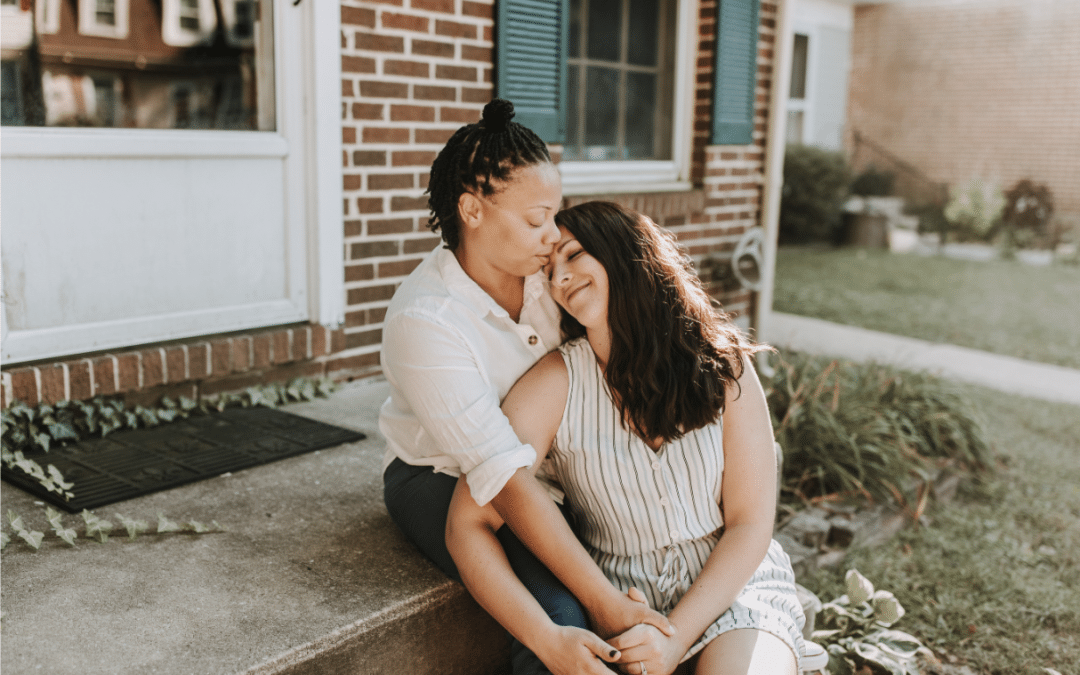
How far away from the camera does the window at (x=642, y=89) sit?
187 inches

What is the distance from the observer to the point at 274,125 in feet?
11.1

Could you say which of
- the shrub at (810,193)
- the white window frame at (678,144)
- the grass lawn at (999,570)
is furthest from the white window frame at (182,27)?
the shrub at (810,193)

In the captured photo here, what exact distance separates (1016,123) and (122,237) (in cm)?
1400

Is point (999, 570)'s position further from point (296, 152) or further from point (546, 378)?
point (296, 152)

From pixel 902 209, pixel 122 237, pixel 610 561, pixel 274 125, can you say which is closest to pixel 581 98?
pixel 274 125

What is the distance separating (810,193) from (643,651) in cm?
1110

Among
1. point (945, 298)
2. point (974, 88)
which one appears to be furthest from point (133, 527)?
point (974, 88)

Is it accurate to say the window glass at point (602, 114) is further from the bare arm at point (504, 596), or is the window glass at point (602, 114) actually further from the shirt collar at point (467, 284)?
the bare arm at point (504, 596)

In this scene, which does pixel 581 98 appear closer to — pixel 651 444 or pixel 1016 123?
pixel 651 444

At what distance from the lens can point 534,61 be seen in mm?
4047

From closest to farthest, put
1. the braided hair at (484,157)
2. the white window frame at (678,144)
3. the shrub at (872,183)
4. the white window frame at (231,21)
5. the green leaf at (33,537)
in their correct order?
the braided hair at (484,157) < the green leaf at (33,537) < the white window frame at (231,21) < the white window frame at (678,144) < the shrub at (872,183)

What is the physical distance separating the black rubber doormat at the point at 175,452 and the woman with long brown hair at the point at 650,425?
1.06 m

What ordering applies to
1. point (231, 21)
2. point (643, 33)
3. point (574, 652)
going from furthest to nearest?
point (643, 33) < point (231, 21) < point (574, 652)

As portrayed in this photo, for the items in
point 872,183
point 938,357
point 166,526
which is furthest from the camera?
point 872,183
